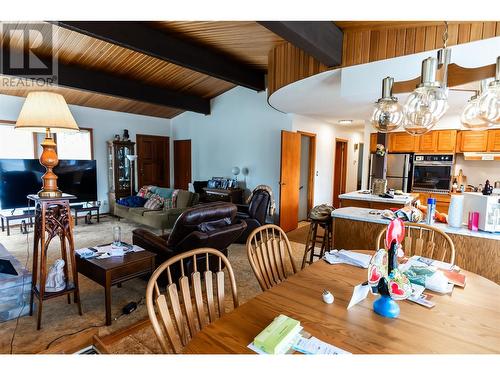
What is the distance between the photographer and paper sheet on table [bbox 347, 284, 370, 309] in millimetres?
1209

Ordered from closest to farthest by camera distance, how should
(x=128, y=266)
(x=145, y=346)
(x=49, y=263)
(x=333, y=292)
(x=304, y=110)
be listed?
(x=333, y=292) < (x=145, y=346) < (x=128, y=266) < (x=49, y=263) < (x=304, y=110)

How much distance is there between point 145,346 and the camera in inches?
A: 78.9

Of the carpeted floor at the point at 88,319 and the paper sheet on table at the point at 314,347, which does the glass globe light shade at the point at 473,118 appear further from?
the carpeted floor at the point at 88,319

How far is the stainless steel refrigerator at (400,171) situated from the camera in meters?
5.40

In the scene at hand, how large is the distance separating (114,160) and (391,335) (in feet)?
22.3

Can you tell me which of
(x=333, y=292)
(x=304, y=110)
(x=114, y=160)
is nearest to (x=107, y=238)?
(x=114, y=160)

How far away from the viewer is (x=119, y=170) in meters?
6.69

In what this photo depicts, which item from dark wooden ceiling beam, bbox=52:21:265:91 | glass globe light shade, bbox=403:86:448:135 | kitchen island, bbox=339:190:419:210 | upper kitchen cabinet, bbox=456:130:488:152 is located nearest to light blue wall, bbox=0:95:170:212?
dark wooden ceiling beam, bbox=52:21:265:91

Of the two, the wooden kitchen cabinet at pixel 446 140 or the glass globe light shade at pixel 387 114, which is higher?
the wooden kitchen cabinet at pixel 446 140

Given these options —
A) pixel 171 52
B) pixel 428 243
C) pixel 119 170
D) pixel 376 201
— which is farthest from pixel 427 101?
pixel 119 170

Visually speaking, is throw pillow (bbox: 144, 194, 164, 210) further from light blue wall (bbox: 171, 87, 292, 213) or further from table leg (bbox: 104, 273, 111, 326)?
table leg (bbox: 104, 273, 111, 326)

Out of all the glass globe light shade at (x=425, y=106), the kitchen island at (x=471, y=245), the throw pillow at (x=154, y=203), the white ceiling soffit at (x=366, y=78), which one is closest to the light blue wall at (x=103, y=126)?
the throw pillow at (x=154, y=203)

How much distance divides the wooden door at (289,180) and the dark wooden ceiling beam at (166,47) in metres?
1.29
